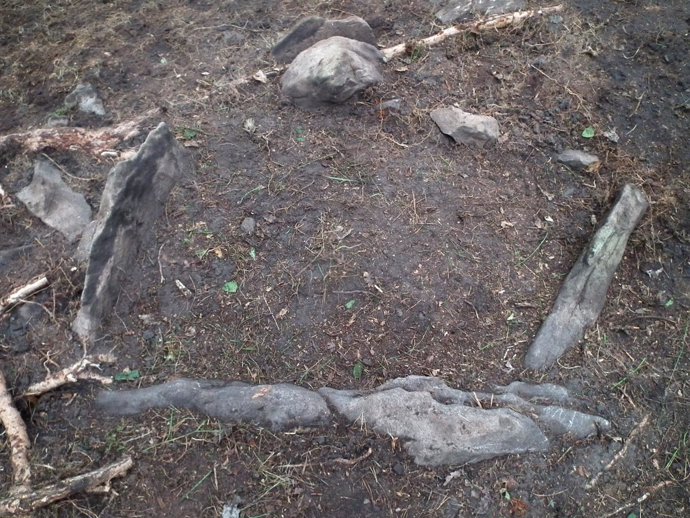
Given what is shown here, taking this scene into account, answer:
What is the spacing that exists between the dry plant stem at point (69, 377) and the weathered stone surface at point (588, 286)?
6.99ft

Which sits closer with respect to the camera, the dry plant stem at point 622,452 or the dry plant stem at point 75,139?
the dry plant stem at point 622,452

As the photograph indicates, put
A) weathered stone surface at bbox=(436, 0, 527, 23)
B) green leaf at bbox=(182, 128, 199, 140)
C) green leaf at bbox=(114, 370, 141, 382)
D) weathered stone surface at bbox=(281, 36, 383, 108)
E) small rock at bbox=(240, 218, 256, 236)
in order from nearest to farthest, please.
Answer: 1. green leaf at bbox=(114, 370, 141, 382)
2. small rock at bbox=(240, 218, 256, 236)
3. green leaf at bbox=(182, 128, 199, 140)
4. weathered stone surface at bbox=(281, 36, 383, 108)
5. weathered stone surface at bbox=(436, 0, 527, 23)

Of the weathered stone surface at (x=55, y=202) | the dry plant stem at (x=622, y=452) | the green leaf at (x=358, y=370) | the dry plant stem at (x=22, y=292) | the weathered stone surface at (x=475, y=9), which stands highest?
the weathered stone surface at (x=475, y=9)

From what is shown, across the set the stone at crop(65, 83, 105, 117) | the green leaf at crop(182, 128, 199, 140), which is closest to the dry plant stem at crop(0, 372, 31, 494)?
the green leaf at crop(182, 128, 199, 140)

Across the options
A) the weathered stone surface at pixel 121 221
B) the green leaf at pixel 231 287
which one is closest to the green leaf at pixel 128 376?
the weathered stone surface at pixel 121 221

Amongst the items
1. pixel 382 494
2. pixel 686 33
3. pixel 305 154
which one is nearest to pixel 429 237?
pixel 305 154

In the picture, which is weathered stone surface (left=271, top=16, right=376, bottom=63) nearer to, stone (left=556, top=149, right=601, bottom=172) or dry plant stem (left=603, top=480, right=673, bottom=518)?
stone (left=556, top=149, right=601, bottom=172)

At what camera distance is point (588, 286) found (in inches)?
114

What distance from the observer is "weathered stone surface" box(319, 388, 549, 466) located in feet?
7.66

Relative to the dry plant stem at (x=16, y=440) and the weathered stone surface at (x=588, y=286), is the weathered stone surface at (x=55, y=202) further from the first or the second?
the weathered stone surface at (x=588, y=286)

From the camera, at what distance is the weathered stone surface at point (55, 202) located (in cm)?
306

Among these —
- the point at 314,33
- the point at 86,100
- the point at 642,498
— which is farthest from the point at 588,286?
the point at 86,100

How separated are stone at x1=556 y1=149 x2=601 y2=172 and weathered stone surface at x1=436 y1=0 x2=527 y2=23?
155 centimetres

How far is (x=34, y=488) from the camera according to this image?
6.95ft
